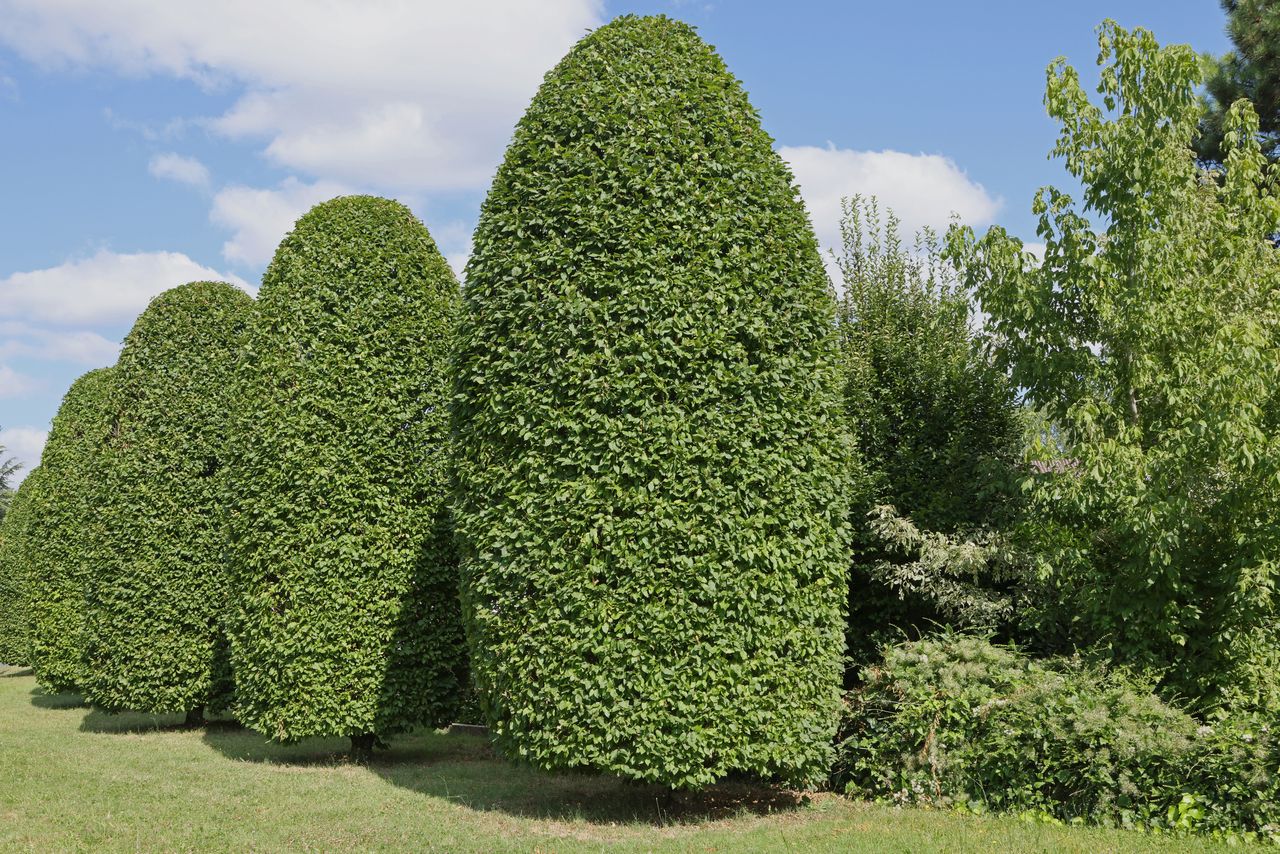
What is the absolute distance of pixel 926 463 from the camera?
1082 centimetres

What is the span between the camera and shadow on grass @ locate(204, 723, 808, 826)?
8.41 meters

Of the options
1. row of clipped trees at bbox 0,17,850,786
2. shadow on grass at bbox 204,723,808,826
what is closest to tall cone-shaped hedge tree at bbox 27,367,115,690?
shadow on grass at bbox 204,723,808,826

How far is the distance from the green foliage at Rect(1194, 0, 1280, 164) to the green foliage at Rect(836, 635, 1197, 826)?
1043cm

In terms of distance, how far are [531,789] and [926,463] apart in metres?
5.51

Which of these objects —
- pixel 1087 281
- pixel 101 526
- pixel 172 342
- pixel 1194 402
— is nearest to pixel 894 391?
pixel 1087 281

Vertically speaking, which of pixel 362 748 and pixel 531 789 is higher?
pixel 531 789

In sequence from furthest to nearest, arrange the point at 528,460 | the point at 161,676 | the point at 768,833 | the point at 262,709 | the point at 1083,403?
the point at 161,676 < the point at 262,709 < the point at 1083,403 < the point at 528,460 < the point at 768,833

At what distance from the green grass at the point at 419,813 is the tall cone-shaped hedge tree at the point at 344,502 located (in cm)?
91

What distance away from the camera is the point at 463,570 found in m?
8.44

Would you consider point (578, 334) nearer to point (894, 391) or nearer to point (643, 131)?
point (643, 131)

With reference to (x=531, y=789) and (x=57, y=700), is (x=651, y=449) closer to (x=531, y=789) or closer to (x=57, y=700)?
(x=531, y=789)

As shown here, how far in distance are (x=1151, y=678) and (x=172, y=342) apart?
46.1 feet

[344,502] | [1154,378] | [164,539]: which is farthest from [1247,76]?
[164,539]

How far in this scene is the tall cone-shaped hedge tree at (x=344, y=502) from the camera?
10820mm
